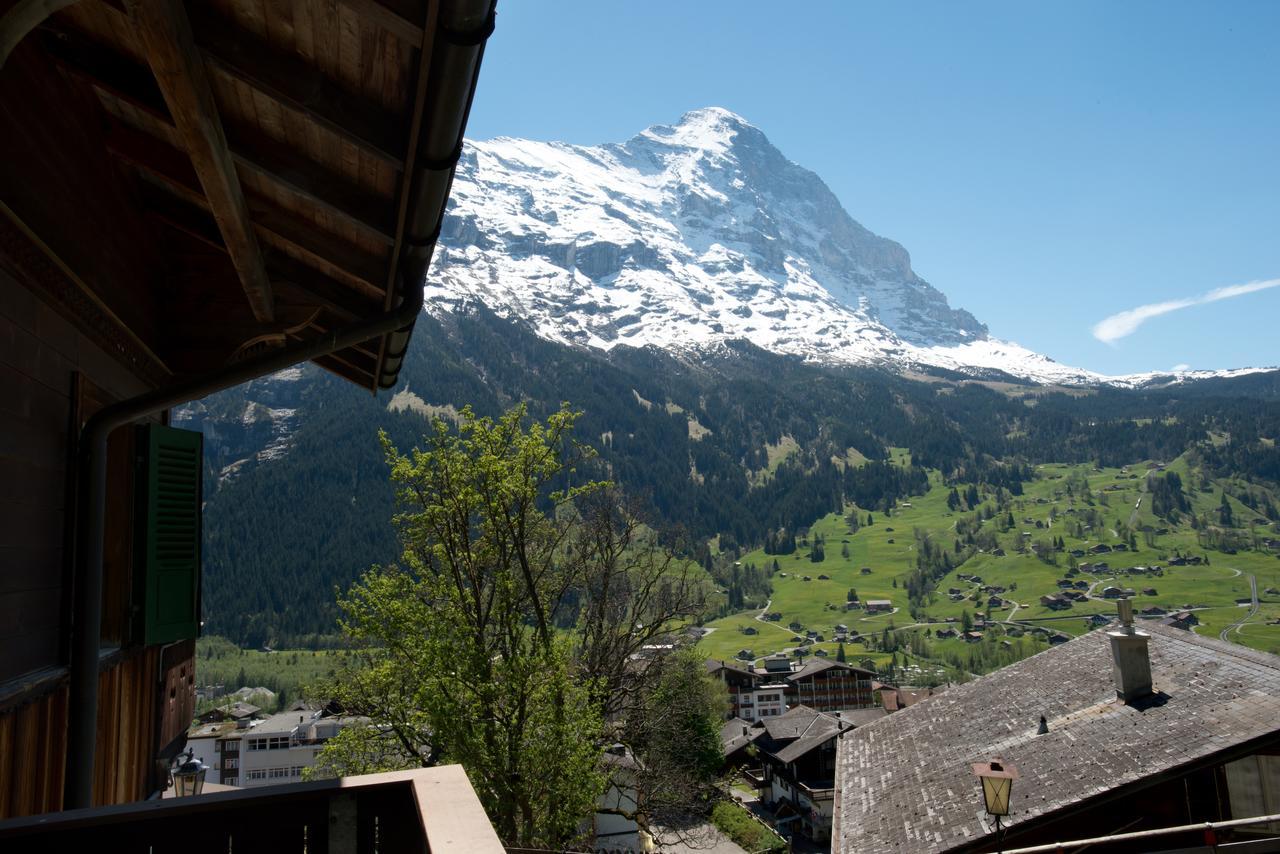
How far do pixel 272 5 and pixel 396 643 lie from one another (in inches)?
570

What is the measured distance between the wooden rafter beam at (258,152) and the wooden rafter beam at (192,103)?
171 mm

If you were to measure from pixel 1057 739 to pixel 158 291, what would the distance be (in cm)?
1395

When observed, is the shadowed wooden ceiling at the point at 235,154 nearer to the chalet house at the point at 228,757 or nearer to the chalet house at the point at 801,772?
the chalet house at the point at 801,772

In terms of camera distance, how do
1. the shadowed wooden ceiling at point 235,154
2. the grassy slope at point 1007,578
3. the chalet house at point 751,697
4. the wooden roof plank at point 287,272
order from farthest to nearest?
the grassy slope at point 1007,578 → the chalet house at point 751,697 → the wooden roof plank at point 287,272 → the shadowed wooden ceiling at point 235,154

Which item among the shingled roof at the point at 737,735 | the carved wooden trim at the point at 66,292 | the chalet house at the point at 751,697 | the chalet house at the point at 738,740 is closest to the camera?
the carved wooden trim at the point at 66,292

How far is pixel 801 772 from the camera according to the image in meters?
54.4

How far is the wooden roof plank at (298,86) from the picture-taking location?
3.27 m

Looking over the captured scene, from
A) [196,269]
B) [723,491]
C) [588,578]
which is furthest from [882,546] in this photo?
[196,269]

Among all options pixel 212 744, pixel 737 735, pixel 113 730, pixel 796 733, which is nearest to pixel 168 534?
pixel 113 730

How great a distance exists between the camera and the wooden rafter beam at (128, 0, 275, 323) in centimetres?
276

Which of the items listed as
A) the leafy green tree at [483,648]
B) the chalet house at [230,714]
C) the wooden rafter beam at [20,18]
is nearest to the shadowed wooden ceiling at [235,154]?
the wooden rafter beam at [20,18]

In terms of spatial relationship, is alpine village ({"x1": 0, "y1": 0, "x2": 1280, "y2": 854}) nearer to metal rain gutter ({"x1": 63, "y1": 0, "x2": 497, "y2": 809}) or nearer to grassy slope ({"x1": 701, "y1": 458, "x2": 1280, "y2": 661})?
metal rain gutter ({"x1": 63, "y1": 0, "x2": 497, "y2": 809})

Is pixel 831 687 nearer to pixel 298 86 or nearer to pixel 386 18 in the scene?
pixel 298 86

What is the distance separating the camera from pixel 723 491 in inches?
7495
